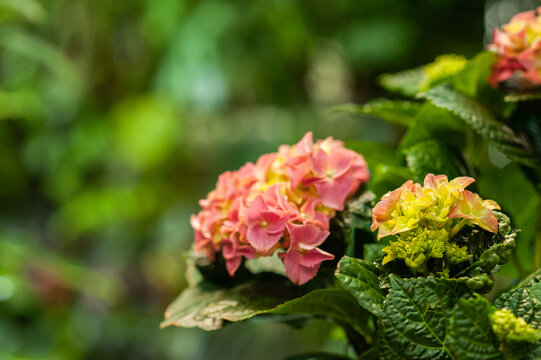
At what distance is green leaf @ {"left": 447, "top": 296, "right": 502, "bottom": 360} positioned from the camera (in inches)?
11.3

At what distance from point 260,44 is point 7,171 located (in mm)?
1315

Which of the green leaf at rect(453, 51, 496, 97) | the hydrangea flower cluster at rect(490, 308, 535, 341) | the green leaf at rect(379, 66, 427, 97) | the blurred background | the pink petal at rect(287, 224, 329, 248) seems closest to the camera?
the hydrangea flower cluster at rect(490, 308, 535, 341)

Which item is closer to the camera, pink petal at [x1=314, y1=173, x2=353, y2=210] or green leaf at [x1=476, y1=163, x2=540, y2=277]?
pink petal at [x1=314, y1=173, x2=353, y2=210]

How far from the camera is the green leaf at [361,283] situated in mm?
322

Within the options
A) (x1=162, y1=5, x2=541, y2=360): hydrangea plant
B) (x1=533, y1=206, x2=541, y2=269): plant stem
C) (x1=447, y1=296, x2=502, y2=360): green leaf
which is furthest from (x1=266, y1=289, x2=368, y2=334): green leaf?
(x1=533, y1=206, x2=541, y2=269): plant stem

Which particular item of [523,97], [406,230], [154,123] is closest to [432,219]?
[406,230]

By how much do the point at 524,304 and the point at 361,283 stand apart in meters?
0.10

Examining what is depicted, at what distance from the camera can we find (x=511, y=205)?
58 cm

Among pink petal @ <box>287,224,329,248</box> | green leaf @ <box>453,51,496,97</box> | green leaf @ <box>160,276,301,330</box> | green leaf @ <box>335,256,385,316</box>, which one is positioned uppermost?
green leaf @ <box>453,51,496,97</box>

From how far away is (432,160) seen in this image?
1.42 feet

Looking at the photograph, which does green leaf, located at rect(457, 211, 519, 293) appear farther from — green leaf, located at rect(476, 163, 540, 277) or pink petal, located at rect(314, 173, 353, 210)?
green leaf, located at rect(476, 163, 540, 277)

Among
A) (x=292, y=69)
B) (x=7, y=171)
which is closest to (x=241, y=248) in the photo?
(x=292, y=69)

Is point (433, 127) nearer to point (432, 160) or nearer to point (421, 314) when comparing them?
point (432, 160)

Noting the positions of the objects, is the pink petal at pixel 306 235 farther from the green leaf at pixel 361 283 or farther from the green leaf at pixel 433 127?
the green leaf at pixel 433 127
